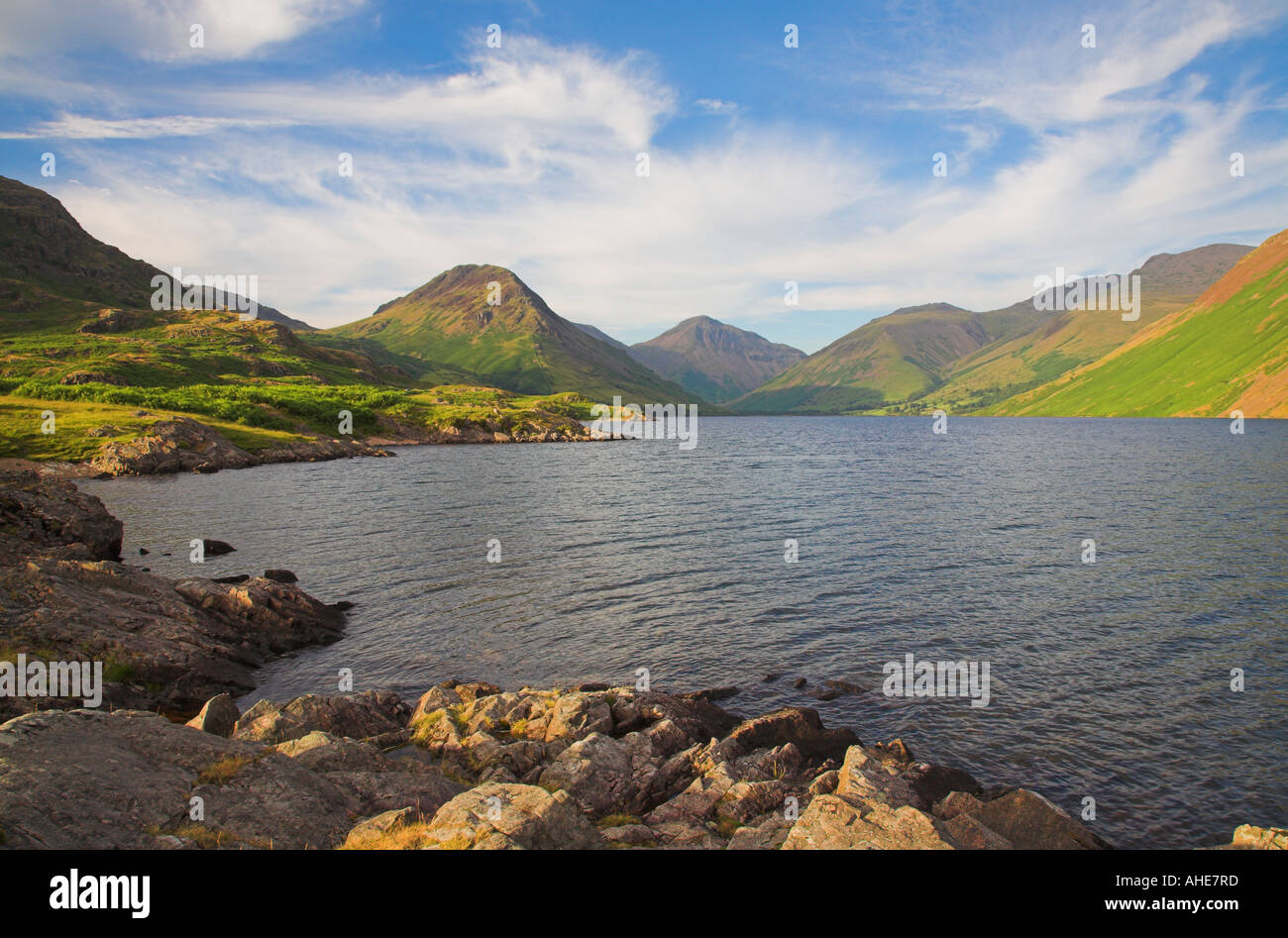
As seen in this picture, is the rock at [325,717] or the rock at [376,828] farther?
the rock at [325,717]

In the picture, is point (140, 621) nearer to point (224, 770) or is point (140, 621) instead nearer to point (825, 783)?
point (224, 770)

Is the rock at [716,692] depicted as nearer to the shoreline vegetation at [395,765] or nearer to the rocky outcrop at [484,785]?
the shoreline vegetation at [395,765]

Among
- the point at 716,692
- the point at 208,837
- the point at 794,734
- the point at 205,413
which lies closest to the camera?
the point at 208,837

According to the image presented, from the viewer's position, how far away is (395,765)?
18391mm

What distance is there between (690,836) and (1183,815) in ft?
48.0

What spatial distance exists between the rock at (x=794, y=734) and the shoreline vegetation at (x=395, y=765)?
0.07m

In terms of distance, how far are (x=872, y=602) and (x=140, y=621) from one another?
37777mm

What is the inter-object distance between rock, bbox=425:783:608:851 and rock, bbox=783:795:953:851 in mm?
4798

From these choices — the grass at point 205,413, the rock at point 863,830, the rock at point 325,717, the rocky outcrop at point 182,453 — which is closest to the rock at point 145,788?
the rock at point 325,717

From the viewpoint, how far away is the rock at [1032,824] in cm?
1560

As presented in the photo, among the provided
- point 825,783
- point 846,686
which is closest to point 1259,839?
point 825,783

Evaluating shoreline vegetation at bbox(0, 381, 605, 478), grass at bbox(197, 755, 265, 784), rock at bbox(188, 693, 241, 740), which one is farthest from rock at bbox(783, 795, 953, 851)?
shoreline vegetation at bbox(0, 381, 605, 478)

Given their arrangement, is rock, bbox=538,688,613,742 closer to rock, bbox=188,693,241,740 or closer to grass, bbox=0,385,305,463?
rock, bbox=188,693,241,740
